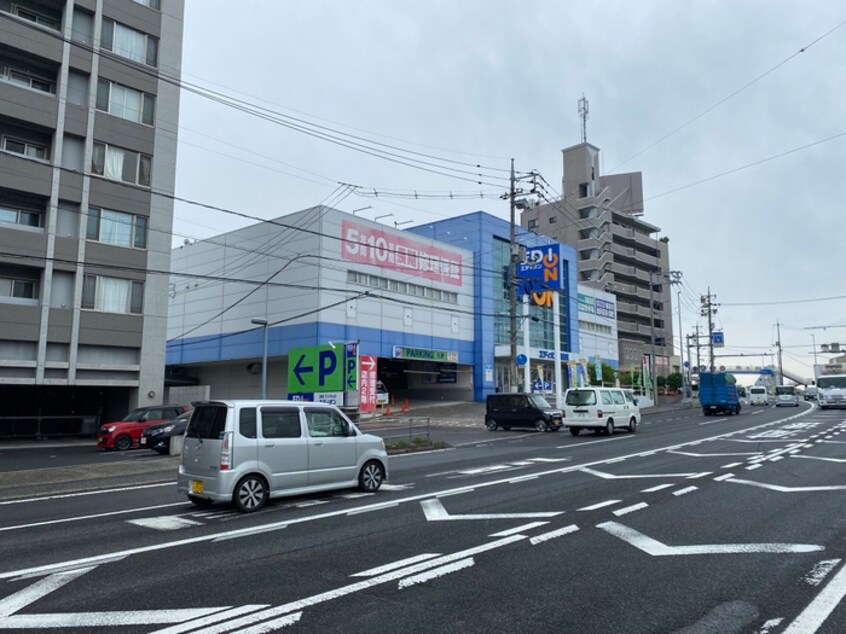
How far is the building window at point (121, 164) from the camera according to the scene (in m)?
28.7

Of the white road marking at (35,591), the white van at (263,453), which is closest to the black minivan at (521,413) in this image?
the white van at (263,453)

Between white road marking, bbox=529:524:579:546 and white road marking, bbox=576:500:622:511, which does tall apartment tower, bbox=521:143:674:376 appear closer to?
white road marking, bbox=576:500:622:511

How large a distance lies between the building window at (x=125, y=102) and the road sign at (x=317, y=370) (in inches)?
720

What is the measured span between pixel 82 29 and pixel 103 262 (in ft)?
37.1

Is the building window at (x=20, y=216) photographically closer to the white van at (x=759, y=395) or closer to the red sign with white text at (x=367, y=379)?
the red sign with white text at (x=367, y=379)

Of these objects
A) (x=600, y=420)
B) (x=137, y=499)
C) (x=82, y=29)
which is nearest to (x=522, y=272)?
(x=600, y=420)

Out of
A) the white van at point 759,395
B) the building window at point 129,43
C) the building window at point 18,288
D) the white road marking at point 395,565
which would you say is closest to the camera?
the white road marking at point 395,565

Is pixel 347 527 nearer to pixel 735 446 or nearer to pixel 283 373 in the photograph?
pixel 735 446

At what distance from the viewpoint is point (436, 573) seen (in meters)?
5.62

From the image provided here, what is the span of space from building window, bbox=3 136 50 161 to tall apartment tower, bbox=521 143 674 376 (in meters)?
63.3

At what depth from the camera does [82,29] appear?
2873 centimetres

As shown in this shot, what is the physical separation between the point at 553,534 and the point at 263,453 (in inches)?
180

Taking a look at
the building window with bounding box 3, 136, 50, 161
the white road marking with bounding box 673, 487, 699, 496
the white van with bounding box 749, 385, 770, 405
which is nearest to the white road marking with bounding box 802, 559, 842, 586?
the white road marking with bounding box 673, 487, 699, 496

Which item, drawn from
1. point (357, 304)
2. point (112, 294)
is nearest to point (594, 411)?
point (357, 304)
